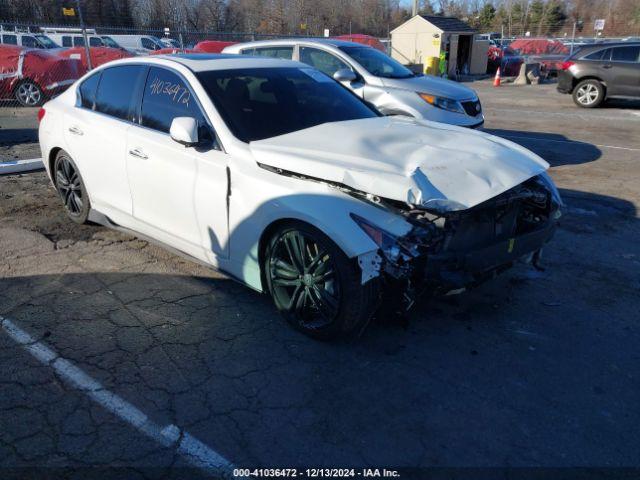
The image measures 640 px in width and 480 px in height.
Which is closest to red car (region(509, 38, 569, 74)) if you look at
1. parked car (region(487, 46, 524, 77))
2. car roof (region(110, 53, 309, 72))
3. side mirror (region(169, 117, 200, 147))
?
parked car (region(487, 46, 524, 77))

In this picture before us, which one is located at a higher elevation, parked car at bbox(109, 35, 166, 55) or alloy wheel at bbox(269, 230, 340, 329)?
parked car at bbox(109, 35, 166, 55)

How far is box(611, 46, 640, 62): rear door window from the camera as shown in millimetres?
14031

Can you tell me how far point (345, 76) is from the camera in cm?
761

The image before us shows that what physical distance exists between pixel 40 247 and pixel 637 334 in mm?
4986

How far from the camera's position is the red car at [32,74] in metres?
13.3

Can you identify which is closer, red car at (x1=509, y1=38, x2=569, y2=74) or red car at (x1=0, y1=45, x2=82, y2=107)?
red car at (x1=0, y1=45, x2=82, y2=107)

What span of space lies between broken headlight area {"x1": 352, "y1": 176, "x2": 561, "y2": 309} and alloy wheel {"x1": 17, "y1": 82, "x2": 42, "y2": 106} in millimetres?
13682

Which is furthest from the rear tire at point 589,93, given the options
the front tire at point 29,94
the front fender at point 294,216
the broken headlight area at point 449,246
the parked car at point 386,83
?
the front tire at point 29,94

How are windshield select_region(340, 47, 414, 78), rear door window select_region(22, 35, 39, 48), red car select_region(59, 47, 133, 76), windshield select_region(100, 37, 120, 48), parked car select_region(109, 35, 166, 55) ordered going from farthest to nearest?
parked car select_region(109, 35, 166, 55), windshield select_region(100, 37, 120, 48), rear door window select_region(22, 35, 39, 48), red car select_region(59, 47, 133, 76), windshield select_region(340, 47, 414, 78)

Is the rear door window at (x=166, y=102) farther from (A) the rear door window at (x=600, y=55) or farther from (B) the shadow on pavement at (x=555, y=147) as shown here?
(A) the rear door window at (x=600, y=55)

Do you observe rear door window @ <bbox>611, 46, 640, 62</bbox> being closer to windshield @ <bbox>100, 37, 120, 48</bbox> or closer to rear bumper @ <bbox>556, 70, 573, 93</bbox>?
rear bumper @ <bbox>556, 70, 573, 93</bbox>

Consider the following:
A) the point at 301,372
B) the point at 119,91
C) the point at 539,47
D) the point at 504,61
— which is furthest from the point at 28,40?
the point at 539,47

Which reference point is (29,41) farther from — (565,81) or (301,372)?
(301,372)

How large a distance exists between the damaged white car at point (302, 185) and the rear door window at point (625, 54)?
12.6m
